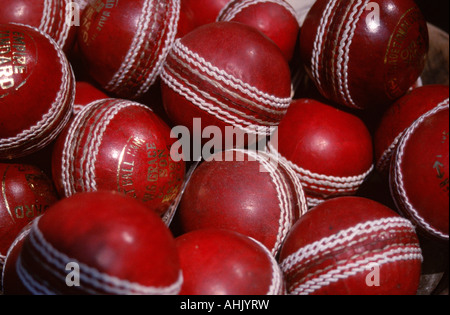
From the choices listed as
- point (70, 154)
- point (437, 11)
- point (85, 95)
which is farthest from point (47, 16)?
point (437, 11)

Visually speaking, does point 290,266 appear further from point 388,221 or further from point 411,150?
point 411,150

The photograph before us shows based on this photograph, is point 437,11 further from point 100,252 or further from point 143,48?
point 100,252

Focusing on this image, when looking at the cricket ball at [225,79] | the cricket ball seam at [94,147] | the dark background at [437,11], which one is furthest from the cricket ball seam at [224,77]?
the dark background at [437,11]

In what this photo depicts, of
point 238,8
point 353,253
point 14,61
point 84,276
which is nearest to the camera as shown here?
point 84,276

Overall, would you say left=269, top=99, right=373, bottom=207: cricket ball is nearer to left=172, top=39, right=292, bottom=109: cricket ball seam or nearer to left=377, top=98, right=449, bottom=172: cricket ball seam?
left=377, top=98, right=449, bottom=172: cricket ball seam

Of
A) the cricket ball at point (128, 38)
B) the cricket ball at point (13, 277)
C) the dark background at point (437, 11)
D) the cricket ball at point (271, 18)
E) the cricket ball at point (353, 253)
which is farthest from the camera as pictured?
the dark background at point (437, 11)

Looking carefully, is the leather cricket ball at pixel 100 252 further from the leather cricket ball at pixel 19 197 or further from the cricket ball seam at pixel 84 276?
the leather cricket ball at pixel 19 197

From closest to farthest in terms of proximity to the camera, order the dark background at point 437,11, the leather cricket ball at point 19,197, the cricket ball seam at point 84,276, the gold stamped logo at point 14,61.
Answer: the cricket ball seam at point 84,276
the gold stamped logo at point 14,61
the leather cricket ball at point 19,197
the dark background at point 437,11
